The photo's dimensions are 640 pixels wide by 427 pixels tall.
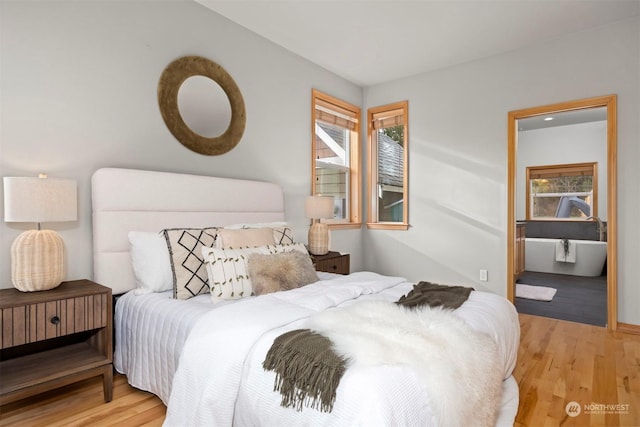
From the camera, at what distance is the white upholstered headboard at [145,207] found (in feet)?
7.30

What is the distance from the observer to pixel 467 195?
13.0ft

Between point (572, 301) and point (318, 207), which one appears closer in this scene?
point (318, 207)

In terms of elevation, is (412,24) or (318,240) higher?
(412,24)

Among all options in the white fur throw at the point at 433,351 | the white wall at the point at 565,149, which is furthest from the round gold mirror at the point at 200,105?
the white wall at the point at 565,149

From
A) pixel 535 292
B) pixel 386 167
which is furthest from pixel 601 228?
pixel 386 167

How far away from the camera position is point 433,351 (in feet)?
4.04

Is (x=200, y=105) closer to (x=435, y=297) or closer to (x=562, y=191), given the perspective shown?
(x=435, y=297)

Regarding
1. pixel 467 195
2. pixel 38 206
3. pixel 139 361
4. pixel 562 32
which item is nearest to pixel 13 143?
pixel 38 206

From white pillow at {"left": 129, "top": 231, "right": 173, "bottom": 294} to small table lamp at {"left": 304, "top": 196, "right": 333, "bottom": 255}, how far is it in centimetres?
158

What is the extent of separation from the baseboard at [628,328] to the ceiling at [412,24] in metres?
2.70

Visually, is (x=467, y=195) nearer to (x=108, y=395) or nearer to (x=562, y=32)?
(x=562, y=32)

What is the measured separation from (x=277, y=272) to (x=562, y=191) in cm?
653

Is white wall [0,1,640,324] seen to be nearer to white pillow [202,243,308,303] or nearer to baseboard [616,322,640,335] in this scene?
baseboard [616,322,640,335]

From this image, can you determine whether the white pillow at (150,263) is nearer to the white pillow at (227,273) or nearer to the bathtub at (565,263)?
the white pillow at (227,273)
